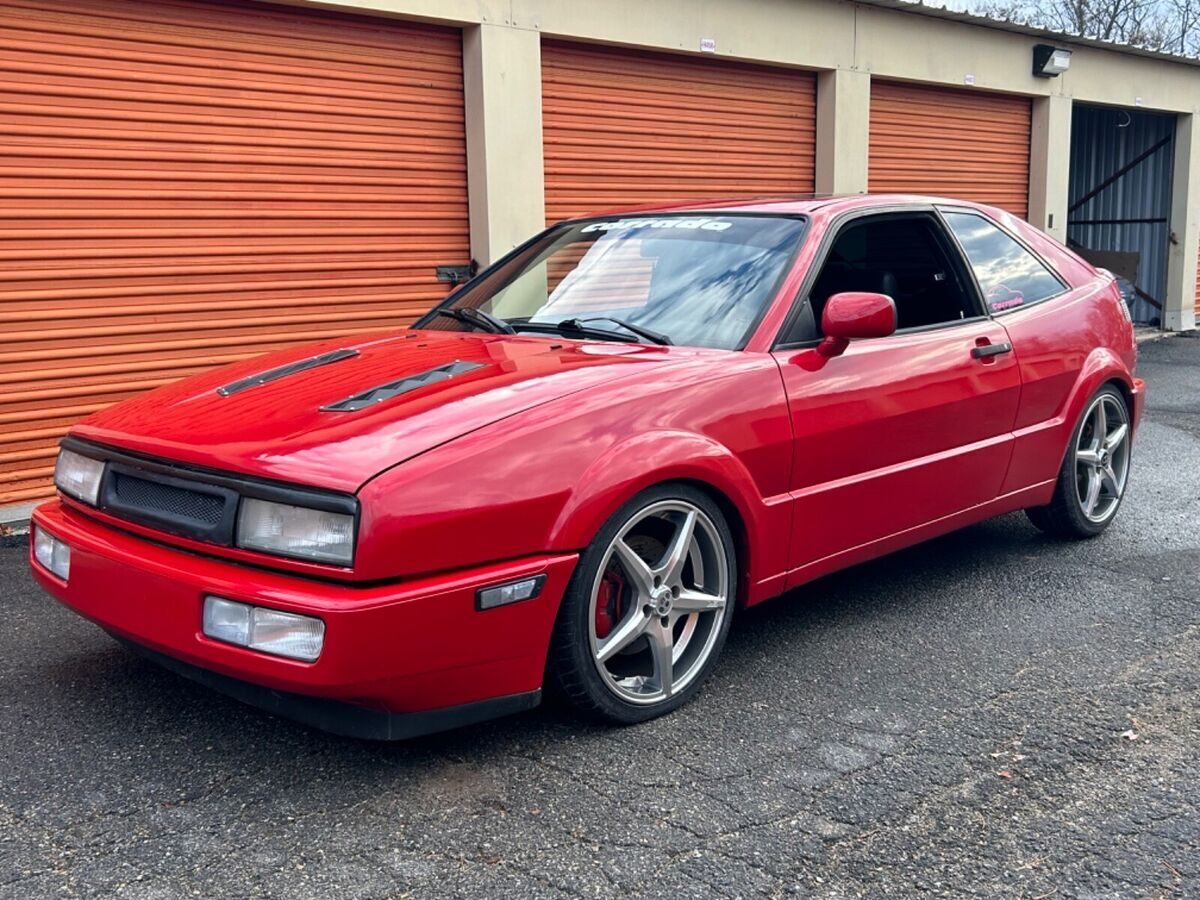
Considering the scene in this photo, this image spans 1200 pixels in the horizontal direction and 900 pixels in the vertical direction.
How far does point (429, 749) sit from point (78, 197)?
4.45m

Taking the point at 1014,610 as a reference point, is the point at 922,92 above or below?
above

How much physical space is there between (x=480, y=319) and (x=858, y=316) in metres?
1.33

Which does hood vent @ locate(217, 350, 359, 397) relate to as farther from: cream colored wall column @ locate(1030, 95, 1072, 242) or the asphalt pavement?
cream colored wall column @ locate(1030, 95, 1072, 242)

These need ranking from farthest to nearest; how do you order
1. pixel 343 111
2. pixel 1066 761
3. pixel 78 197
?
pixel 343 111 → pixel 78 197 → pixel 1066 761

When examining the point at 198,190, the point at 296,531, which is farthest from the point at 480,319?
the point at 198,190

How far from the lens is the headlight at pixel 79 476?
3.08 metres

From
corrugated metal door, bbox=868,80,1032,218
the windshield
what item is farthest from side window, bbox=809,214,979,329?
corrugated metal door, bbox=868,80,1032,218

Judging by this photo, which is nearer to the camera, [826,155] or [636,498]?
[636,498]

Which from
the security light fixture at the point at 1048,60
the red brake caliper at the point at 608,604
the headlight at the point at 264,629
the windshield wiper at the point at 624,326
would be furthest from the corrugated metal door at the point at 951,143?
the headlight at the point at 264,629

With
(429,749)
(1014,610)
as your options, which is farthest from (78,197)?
(1014,610)

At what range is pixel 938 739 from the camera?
313 centimetres

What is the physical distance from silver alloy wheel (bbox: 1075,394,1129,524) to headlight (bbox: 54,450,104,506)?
3.80 m

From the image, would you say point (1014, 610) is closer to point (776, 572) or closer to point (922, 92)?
point (776, 572)

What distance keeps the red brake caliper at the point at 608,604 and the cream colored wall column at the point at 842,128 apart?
7966 mm
